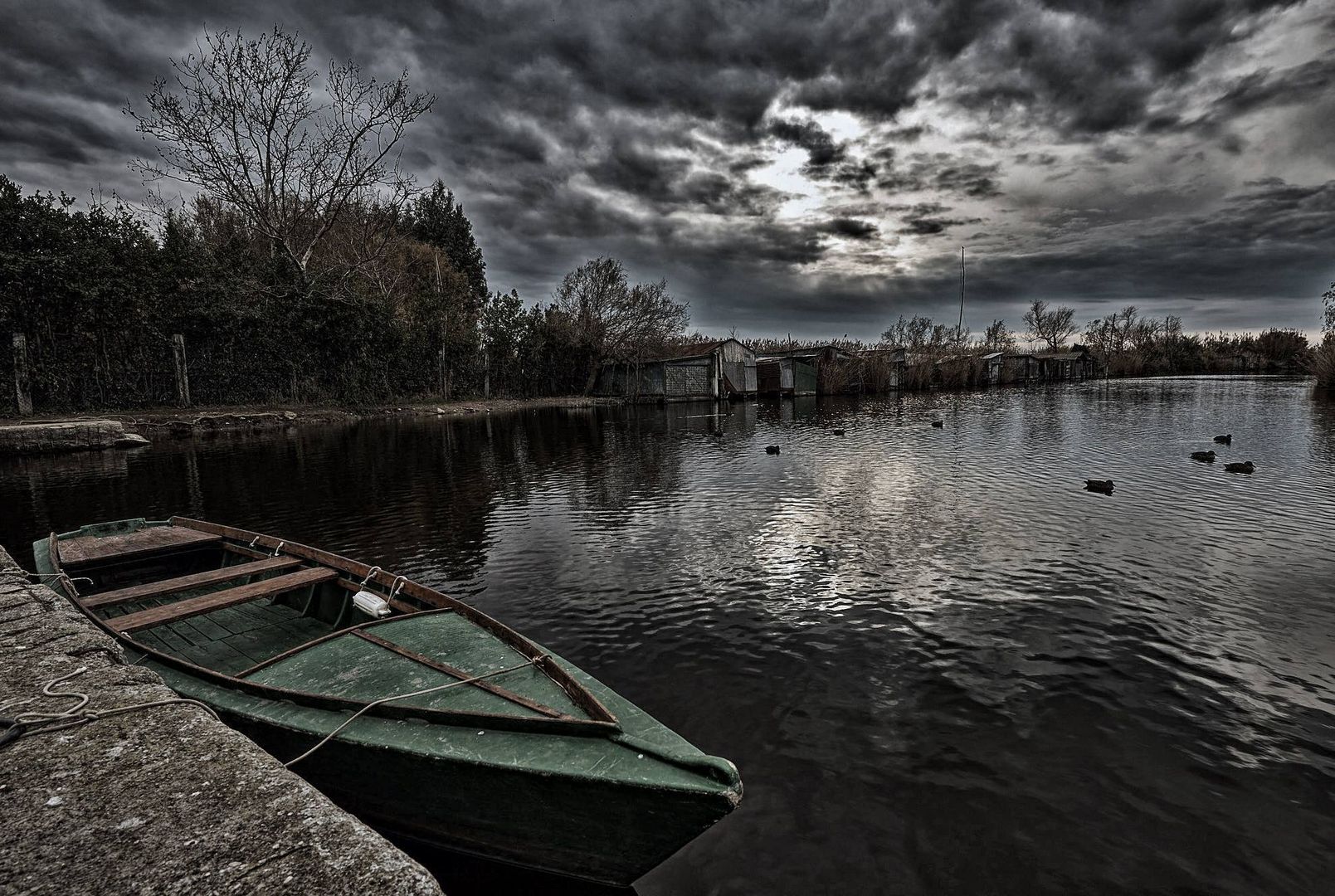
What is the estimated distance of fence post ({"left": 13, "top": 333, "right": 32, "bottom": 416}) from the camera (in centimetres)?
2145

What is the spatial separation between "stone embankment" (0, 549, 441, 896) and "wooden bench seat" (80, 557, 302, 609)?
2.41 m

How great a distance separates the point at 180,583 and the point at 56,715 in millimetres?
3358

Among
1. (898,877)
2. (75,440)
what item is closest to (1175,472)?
(898,877)

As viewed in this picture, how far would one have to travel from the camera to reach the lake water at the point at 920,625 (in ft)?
11.6

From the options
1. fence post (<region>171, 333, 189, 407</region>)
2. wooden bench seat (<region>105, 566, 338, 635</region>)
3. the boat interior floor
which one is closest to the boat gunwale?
wooden bench seat (<region>105, 566, 338, 635</region>)

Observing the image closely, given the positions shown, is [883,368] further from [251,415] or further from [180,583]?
[180,583]

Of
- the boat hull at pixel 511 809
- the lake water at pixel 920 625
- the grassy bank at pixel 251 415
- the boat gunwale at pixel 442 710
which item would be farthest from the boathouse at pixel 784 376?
the boat hull at pixel 511 809

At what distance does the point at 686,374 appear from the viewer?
157 ft

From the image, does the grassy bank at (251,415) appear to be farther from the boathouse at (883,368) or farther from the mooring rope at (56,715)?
the boathouse at (883,368)

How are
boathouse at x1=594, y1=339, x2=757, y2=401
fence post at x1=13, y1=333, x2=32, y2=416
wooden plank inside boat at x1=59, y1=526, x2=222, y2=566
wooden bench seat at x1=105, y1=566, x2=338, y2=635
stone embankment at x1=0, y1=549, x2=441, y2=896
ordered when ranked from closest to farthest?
1. stone embankment at x1=0, y1=549, x2=441, y2=896
2. wooden bench seat at x1=105, y1=566, x2=338, y2=635
3. wooden plank inside boat at x1=59, y1=526, x2=222, y2=566
4. fence post at x1=13, y1=333, x2=32, y2=416
5. boathouse at x1=594, y1=339, x2=757, y2=401

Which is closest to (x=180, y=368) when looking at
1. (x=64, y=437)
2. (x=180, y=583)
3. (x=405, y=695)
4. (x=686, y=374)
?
(x=64, y=437)

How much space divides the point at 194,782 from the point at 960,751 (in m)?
4.71

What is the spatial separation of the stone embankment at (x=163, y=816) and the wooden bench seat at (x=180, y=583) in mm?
2410

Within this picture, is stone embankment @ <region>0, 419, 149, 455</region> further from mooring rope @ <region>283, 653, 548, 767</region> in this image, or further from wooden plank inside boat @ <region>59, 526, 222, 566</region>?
mooring rope @ <region>283, 653, 548, 767</region>
